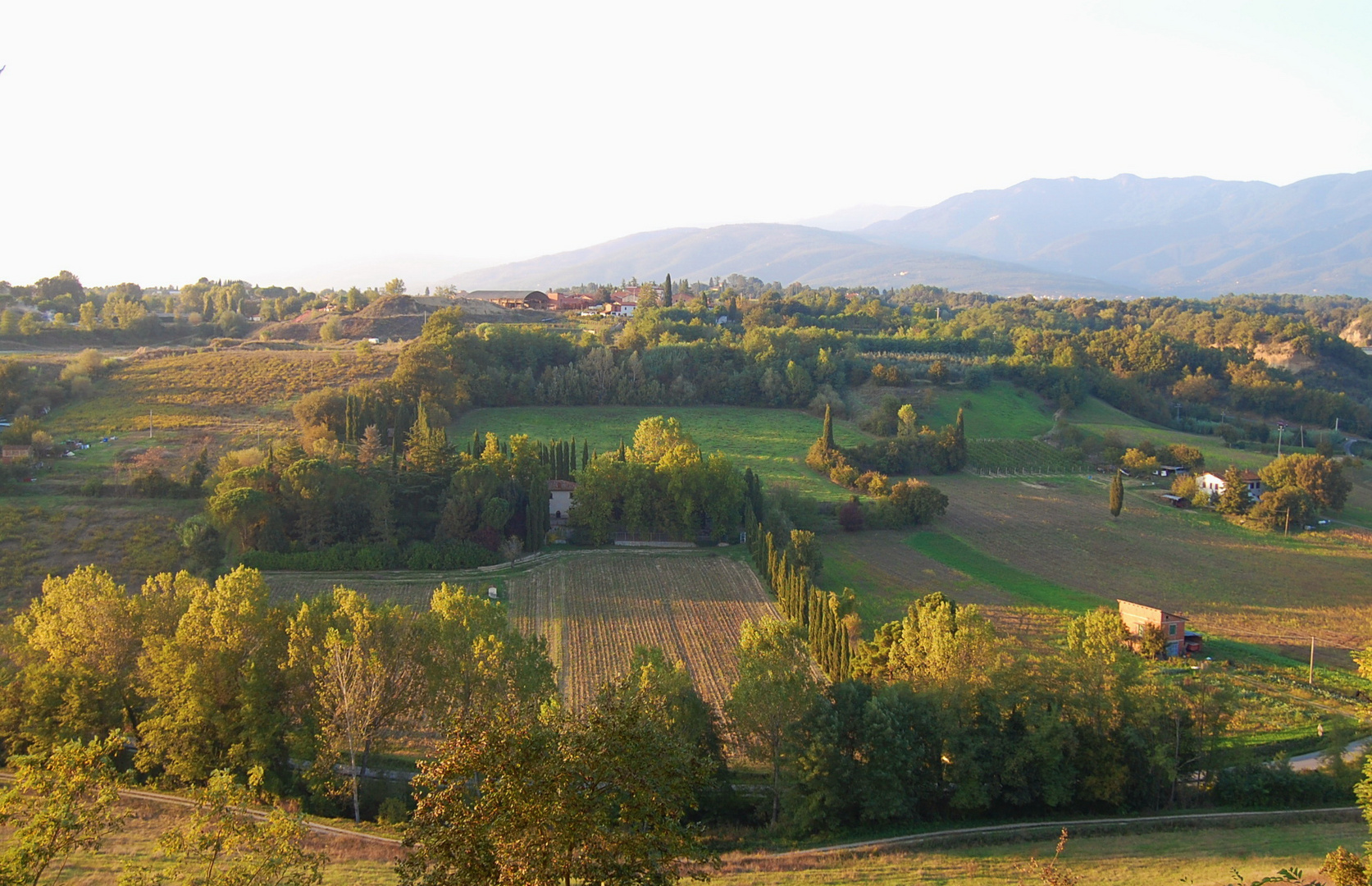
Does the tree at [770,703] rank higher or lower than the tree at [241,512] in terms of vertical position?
lower

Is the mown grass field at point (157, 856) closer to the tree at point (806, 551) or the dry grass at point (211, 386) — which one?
the tree at point (806, 551)

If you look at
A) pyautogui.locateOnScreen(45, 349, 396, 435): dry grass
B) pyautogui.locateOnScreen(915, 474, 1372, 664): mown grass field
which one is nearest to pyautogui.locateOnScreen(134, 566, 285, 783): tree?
pyautogui.locateOnScreen(915, 474, 1372, 664): mown grass field

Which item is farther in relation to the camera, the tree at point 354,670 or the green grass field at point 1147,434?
the green grass field at point 1147,434

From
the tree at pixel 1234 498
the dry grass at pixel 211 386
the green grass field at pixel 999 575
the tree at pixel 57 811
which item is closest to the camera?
the tree at pixel 57 811

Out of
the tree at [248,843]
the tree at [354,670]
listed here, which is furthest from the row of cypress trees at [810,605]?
the tree at [248,843]

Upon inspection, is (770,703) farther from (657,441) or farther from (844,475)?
(844,475)

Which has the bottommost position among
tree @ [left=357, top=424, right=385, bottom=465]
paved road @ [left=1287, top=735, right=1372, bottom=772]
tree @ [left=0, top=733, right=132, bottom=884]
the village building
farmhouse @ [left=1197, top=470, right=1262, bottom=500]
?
paved road @ [left=1287, top=735, right=1372, bottom=772]

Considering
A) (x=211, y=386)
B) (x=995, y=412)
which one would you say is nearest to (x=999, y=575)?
(x=995, y=412)

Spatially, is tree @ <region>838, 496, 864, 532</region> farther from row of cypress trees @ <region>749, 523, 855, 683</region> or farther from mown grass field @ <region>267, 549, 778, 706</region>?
mown grass field @ <region>267, 549, 778, 706</region>
